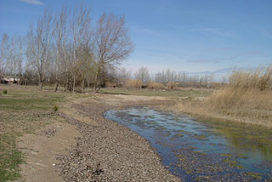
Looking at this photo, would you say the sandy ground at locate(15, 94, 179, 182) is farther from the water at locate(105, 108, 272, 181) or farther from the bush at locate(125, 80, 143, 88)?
the bush at locate(125, 80, 143, 88)

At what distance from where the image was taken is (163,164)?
8.31 metres

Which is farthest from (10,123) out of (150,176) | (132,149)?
(150,176)

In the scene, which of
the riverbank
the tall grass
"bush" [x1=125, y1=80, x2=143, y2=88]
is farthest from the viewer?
"bush" [x1=125, y1=80, x2=143, y2=88]

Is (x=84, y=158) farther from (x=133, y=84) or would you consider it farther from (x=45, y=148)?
(x=133, y=84)

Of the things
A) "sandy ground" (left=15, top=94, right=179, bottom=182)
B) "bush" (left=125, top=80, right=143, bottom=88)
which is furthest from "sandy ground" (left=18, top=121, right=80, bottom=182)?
"bush" (left=125, top=80, right=143, bottom=88)

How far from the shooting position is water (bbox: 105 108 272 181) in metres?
7.77

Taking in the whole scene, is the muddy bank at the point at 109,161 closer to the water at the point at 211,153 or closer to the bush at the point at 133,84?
the water at the point at 211,153

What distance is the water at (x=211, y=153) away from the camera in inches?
306

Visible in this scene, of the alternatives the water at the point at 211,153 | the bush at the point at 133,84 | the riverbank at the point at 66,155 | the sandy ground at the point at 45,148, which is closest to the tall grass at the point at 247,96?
the water at the point at 211,153

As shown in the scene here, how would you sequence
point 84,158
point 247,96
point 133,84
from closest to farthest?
point 84,158, point 247,96, point 133,84

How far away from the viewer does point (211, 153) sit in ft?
33.4

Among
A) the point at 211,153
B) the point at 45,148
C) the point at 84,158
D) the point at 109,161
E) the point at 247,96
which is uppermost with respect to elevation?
the point at 247,96

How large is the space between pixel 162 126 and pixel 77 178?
1148 centimetres

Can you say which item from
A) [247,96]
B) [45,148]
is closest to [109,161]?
[45,148]
